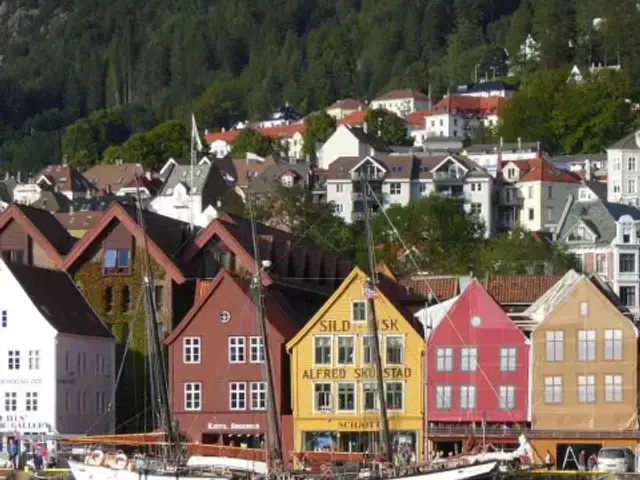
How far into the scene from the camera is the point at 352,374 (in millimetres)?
102375

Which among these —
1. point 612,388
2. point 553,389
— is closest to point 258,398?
point 553,389

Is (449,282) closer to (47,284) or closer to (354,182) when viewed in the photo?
(47,284)

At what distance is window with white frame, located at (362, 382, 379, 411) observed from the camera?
102m

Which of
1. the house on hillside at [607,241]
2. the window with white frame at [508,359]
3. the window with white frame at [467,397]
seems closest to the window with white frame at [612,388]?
the window with white frame at [508,359]

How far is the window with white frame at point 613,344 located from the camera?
327 ft

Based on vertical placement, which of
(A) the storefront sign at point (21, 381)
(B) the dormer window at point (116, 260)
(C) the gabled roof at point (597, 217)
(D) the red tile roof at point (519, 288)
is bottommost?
(A) the storefront sign at point (21, 381)

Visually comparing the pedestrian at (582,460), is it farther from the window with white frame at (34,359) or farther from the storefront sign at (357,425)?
the window with white frame at (34,359)

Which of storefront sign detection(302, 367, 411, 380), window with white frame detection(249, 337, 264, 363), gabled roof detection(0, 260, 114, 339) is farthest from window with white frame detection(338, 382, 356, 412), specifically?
gabled roof detection(0, 260, 114, 339)

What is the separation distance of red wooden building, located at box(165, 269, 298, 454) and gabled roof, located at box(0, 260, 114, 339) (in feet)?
15.6

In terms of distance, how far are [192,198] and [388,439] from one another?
282 feet

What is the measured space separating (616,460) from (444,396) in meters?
12.6

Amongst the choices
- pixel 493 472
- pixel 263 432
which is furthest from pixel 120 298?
pixel 493 472

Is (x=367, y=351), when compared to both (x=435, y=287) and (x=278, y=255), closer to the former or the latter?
(x=435, y=287)

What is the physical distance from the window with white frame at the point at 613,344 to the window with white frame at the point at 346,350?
11.0 meters
